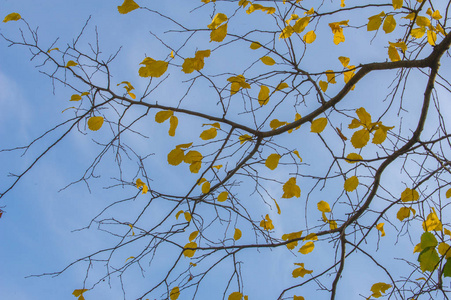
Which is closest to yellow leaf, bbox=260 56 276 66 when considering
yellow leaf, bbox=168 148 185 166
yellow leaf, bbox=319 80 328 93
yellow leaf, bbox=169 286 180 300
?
yellow leaf, bbox=319 80 328 93

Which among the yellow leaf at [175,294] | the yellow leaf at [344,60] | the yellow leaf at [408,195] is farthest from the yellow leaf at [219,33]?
the yellow leaf at [175,294]

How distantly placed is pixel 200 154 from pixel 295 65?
55cm

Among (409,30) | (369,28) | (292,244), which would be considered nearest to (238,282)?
(292,244)

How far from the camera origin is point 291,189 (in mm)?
1512

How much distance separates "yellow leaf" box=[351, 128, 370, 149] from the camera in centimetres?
127

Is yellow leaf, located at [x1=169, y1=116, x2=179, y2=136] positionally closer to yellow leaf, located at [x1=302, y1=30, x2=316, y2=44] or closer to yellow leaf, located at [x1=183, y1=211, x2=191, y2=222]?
yellow leaf, located at [x1=183, y1=211, x2=191, y2=222]

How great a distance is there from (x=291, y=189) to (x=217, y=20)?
0.73 metres

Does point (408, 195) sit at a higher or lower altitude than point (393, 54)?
lower

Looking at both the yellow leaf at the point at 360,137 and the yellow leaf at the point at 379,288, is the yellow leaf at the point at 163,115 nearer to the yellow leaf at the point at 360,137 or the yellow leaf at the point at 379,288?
the yellow leaf at the point at 360,137

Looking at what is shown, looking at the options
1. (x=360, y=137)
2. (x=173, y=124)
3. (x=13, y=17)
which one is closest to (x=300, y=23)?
(x=360, y=137)

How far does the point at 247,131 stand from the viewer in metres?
1.54

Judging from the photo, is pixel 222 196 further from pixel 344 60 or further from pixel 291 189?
pixel 344 60

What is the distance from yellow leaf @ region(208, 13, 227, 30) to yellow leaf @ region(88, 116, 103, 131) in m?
0.59

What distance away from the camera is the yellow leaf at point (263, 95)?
1456 millimetres
